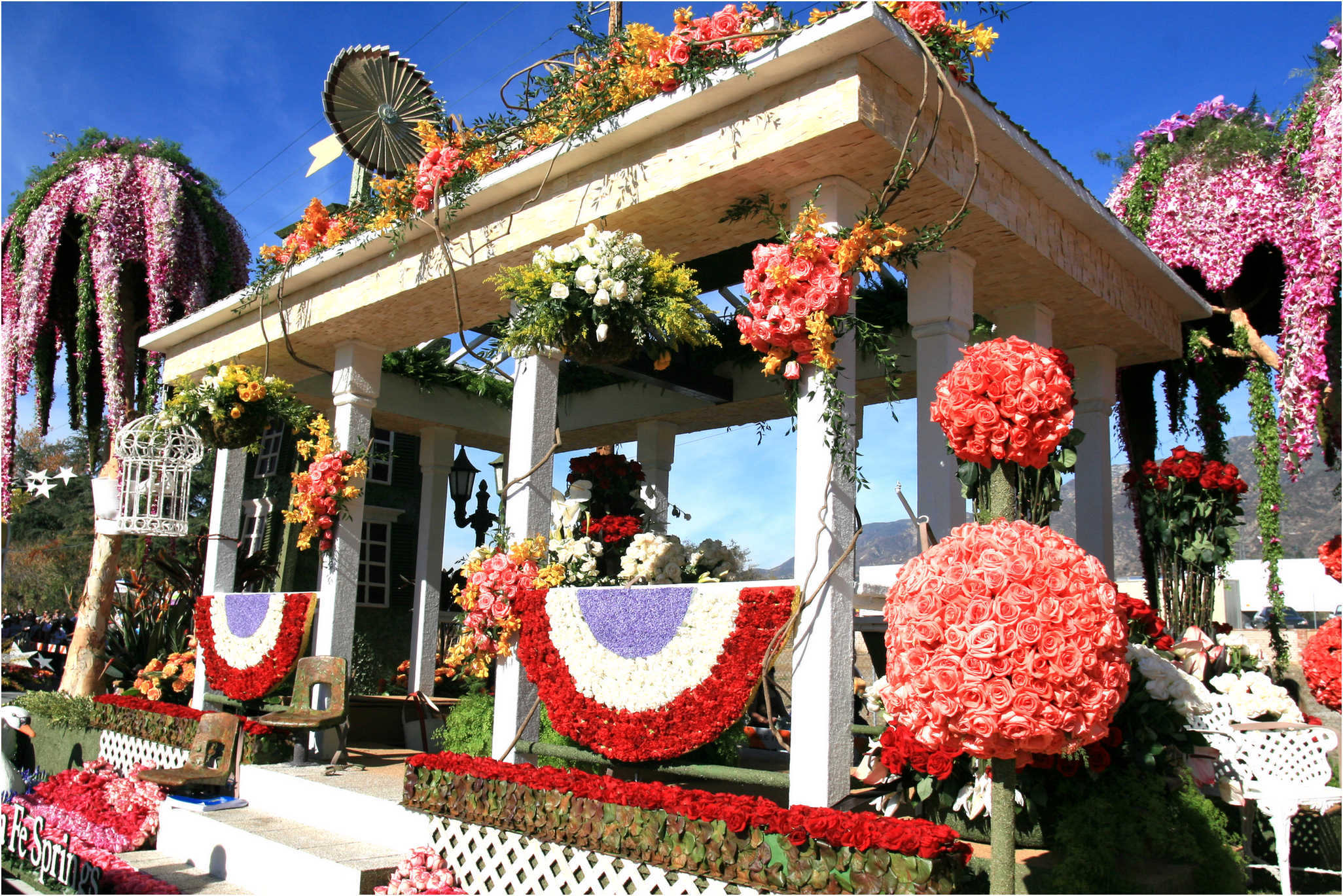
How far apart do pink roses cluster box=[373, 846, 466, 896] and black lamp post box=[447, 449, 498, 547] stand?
18.1ft

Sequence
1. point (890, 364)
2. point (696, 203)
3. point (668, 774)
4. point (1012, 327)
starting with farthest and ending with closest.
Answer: point (1012, 327)
point (668, 774)
point (696, 203)
point (890, 364)

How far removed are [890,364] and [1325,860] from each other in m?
3.76

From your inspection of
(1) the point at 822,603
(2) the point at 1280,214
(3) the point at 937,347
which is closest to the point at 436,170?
(3) the point at 937,347

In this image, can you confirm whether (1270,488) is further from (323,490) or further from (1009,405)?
(323,490)

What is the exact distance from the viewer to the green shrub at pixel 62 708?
870 cm

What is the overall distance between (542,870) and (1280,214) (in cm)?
656

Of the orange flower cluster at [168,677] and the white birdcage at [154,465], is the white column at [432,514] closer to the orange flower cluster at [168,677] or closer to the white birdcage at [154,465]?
the orange flower cluster at [168,677]

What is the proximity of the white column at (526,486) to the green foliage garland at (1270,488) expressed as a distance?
482 cm

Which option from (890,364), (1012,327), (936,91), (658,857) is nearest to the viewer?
(658,857)

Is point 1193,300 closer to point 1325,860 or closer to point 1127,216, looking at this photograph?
point 1127,216

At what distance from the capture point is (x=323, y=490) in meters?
7.36

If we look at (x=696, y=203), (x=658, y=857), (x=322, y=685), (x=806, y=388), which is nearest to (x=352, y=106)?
(x=696, y=203)

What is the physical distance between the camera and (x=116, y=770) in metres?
8.05

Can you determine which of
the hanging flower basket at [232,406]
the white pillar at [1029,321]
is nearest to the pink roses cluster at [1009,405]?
the white pillar at [1029,321]
